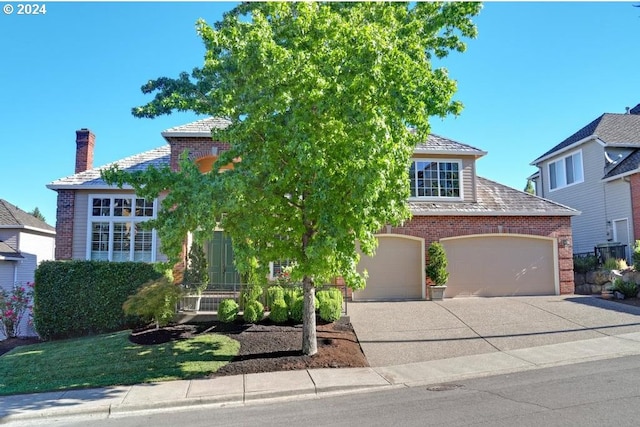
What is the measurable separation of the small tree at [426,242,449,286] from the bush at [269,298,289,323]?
5685 mm

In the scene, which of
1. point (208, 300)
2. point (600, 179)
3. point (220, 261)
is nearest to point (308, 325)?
point (208, 300)

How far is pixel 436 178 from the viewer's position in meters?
17.2

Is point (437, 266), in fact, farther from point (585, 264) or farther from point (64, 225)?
point (64, 225)

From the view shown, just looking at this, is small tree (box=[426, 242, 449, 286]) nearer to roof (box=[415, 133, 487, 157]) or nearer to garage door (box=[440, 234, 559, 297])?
garage door (box=[440, 234, 559, 297])

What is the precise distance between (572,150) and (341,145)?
18286 mm

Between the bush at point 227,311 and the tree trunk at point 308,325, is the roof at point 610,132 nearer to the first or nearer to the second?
the tree trunk at point 308,325

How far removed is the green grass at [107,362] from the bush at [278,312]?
1585mm

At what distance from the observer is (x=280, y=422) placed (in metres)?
6.22

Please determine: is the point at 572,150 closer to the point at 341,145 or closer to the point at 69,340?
the point at 341,145

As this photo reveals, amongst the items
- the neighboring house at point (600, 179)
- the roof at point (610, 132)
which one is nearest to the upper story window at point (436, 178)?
the neighboring house at point (600, 179)

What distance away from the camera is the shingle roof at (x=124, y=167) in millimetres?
15969

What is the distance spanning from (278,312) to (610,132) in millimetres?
18096

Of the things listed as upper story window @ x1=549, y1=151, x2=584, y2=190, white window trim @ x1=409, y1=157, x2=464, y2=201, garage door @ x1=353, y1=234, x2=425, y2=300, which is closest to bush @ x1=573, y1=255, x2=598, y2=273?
upper story window @ x1=549, y1=151, x2=584, y2=190

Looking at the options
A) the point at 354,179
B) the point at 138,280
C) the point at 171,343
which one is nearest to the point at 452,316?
the point at 354,179
